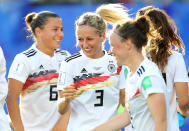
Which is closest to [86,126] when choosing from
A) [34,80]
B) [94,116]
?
[94,116]

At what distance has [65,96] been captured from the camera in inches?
169

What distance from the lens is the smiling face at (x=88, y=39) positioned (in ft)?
14.7

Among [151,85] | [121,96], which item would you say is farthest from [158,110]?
[121,96]

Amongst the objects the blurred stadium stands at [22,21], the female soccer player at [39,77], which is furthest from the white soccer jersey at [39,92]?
the blurred stadium stands at [22,21]

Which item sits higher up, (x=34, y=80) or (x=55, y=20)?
(x=55, y=20)

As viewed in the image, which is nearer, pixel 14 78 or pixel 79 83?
pixel 79 83

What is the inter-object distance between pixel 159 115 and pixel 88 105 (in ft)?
4.10

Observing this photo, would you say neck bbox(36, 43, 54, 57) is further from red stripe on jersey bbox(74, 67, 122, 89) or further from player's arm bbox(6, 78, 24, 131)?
red stripe on jersey bbox(74, 67, 122, 89)

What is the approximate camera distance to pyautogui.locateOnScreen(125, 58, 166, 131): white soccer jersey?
3496mm

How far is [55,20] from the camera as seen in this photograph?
5.34 m

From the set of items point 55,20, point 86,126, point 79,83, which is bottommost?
point 86,126

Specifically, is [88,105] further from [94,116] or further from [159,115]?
[159,115]

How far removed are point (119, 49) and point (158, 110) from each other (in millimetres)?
604

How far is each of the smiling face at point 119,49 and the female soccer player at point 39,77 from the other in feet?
4.87
